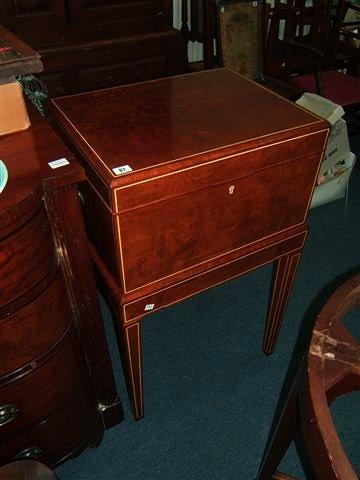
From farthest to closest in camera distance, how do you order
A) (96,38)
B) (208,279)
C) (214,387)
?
(96,38)
(214,387)
(208,279)

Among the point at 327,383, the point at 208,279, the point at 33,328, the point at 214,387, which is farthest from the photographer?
the point at 214,387

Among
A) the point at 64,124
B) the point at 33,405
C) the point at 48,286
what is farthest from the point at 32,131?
A: the point at 33,405

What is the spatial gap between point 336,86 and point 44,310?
2.49m

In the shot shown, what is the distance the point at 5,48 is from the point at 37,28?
3.50 feet

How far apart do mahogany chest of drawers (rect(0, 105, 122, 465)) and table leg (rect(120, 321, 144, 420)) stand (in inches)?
3.1

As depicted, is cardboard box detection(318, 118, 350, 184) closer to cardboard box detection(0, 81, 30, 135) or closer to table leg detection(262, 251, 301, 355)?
table leg detection(262, 251, 301, 355)

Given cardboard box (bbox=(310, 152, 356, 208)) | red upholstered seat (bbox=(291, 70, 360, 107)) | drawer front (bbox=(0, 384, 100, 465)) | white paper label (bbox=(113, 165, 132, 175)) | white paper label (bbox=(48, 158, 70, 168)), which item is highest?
white paper label (bbox=(48, 158, 70, 168))

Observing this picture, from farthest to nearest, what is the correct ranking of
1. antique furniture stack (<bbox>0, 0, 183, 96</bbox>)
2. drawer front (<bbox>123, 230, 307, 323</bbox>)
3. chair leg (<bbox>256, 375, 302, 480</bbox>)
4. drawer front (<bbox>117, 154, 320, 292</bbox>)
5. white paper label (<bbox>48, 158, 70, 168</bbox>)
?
antique furniture stack (<bbox>0, 0, 183, 96</bbox>), drawer front (<bbox>123, 230, 307, 323</bbox>), drawer front (<bbox>117, 154, 320, 292</bbox>), white paper label (<bbox>48, 158, 70, 168</bbox>), chair leg (<bbox>256, 375, 302, 480</bbox>)

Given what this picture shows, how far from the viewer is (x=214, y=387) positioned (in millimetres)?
1745

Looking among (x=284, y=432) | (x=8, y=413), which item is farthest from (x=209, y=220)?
(x=8, y=413)

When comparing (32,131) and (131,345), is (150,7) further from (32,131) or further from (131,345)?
(131,345)

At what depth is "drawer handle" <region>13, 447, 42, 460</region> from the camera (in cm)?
122

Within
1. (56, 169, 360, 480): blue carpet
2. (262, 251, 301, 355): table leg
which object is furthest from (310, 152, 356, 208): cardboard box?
(262, 251, 301, 355): table leg

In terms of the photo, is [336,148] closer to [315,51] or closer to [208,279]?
[315,51]
